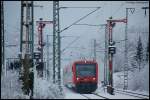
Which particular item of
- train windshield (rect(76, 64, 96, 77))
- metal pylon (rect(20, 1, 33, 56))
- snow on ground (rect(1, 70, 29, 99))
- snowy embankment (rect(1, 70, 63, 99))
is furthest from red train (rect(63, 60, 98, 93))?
metal pylon (rect(20, 1, 33, 56))

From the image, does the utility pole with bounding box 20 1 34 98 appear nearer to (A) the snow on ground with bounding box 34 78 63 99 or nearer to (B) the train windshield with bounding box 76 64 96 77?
(A) the snow on ground with bounding box 34 78 63 99

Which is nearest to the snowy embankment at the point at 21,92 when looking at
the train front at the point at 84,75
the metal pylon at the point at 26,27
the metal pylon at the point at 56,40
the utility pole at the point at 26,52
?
the utility pole at the point at 26,52

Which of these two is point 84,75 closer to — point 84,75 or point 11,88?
point 84,75

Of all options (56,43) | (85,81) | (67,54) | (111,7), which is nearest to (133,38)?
(67,54)

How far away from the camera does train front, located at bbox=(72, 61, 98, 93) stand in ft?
115

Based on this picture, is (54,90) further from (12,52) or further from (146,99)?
(12,52)

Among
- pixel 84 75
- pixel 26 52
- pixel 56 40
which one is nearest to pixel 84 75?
pixel 84 75

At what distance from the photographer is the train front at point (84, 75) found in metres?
35.1

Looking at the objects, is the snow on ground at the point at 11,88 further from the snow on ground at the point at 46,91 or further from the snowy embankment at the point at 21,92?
the snow on ground at the point at 46,91

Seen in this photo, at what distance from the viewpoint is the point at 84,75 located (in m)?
35.2

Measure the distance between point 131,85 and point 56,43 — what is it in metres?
16.5

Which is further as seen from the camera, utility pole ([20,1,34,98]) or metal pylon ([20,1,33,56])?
metal pylon ([20,1,33,56])

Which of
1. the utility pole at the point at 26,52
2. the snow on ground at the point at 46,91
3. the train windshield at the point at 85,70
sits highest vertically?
the utility pole at the point at 26,52

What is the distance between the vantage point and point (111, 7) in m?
39.3
